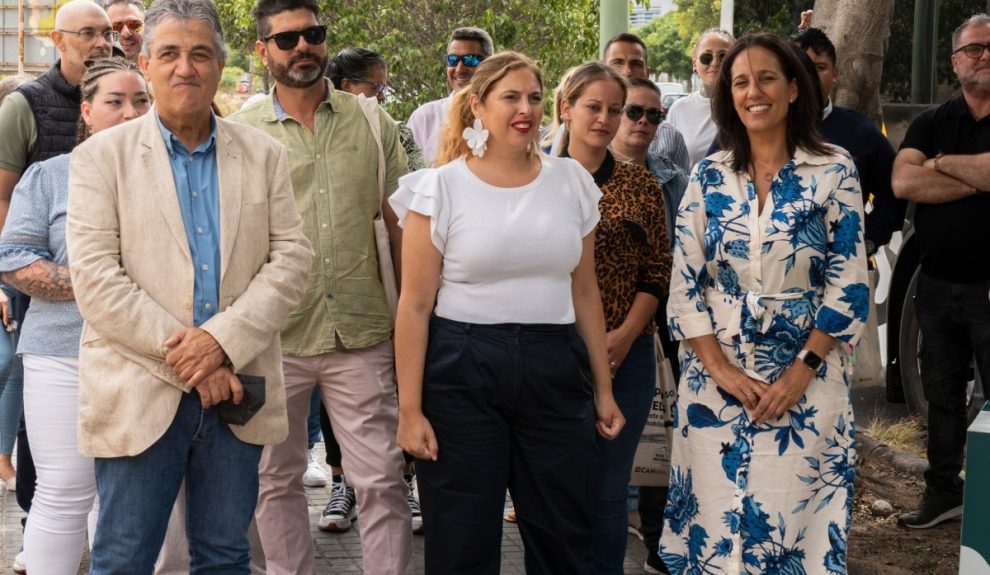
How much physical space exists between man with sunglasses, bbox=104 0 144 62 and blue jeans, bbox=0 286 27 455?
5.19 feet

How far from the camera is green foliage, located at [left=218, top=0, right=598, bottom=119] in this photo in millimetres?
15477

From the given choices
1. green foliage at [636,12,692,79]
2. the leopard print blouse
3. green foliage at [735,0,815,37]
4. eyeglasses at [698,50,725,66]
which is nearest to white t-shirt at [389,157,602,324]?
the leopard print blouse

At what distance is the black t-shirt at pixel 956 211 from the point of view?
608 centimetres

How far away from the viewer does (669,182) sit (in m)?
5.57

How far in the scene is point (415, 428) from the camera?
14.1ft

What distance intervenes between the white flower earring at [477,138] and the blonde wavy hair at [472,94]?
1.9 inches

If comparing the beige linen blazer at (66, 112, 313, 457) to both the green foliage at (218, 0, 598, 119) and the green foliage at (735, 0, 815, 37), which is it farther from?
the green foliage at (218, 0, 598, 119)

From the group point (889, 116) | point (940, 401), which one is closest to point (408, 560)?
point (940, 401)

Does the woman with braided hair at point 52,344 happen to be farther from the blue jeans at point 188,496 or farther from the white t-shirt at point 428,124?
the white t-shirt at point 428,124

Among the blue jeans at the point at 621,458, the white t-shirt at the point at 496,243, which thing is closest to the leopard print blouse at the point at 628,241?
the blue jeans at the point at 621,458

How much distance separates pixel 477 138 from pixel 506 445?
1.03m

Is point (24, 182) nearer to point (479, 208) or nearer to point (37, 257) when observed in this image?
point (37, 257)

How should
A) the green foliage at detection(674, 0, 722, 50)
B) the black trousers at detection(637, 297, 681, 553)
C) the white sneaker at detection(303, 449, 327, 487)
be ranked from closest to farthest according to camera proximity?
the black trousers at detection(637, 297, 681, 553)
the white sneaker at detection(303, 449, 327, 487)
the green foliage at detection(674, 0, 722, 50)

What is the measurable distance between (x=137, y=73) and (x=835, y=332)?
2647mm
